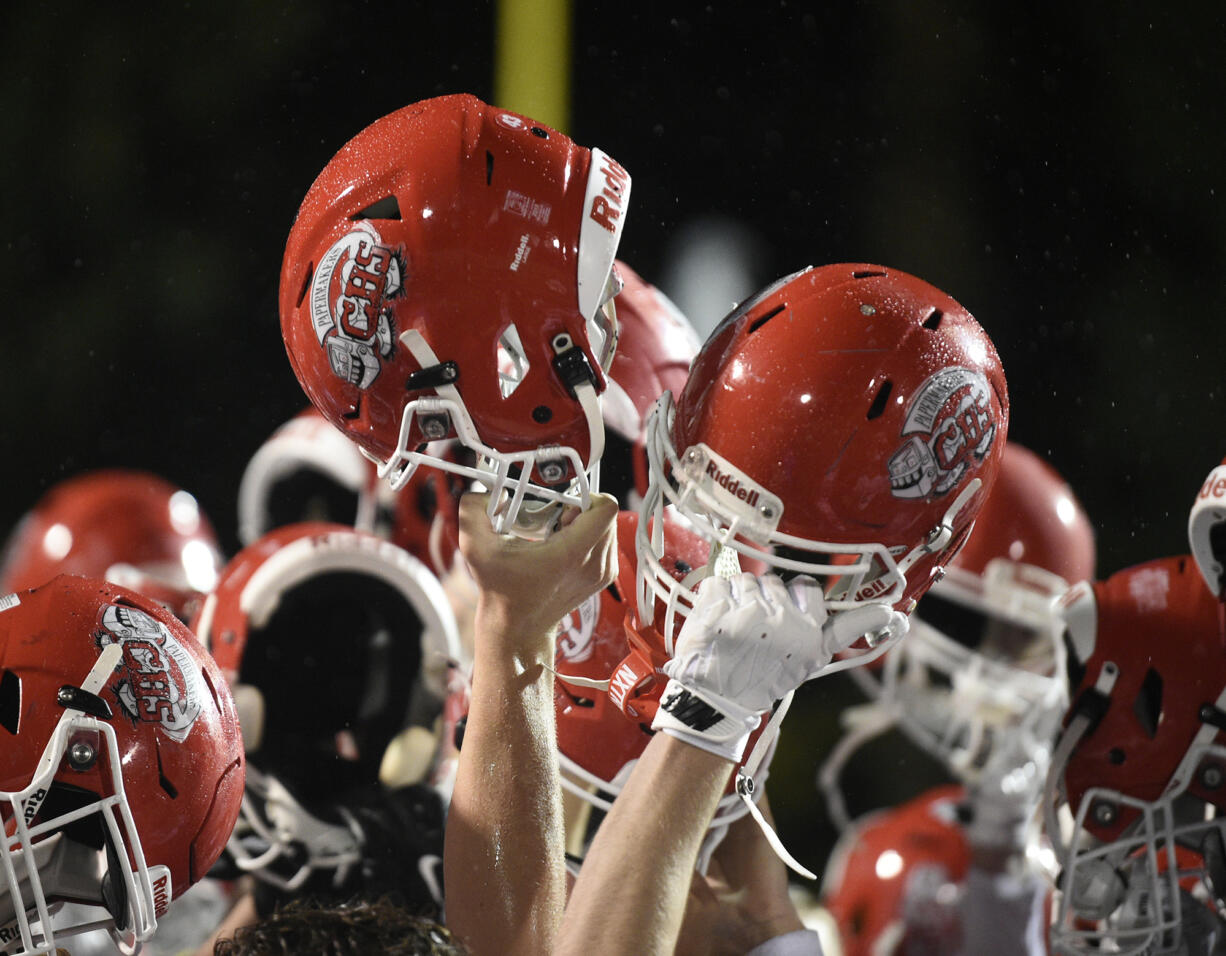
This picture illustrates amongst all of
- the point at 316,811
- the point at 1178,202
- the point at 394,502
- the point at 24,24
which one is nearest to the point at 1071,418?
the point at 1178,202

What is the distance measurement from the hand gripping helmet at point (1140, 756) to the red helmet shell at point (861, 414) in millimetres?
520

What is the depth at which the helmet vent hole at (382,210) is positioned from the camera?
1298 millimetres

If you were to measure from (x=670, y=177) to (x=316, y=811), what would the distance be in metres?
1.82

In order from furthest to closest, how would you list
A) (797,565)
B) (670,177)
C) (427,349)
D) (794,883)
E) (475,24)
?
→ (794,883)
(670,177)
(475,24)
(427,349)
(797,565)

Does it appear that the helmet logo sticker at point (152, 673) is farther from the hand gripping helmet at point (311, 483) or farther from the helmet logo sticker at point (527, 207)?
the hand gripping helmet at point (311, 483)

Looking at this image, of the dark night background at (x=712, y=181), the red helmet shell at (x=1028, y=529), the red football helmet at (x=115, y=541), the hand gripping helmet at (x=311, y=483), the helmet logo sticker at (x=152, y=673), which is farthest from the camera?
the dark night background at (x=712, y=181)

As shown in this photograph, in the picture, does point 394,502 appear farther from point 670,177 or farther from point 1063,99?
point 1063,99

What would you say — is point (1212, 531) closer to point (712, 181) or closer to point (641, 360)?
point (641, 360)

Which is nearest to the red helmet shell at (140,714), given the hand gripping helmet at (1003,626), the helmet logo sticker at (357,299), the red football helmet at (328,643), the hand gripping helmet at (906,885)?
the helmet logo sticker at (357,299)

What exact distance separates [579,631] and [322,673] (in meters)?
0.73

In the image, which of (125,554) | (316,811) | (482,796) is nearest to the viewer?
(482,796)

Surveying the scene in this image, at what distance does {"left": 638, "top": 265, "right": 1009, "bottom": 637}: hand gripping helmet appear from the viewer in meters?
1.20

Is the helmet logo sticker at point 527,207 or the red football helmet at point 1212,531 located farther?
the red football helmet at point 1212,531

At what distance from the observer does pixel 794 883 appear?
420cm
